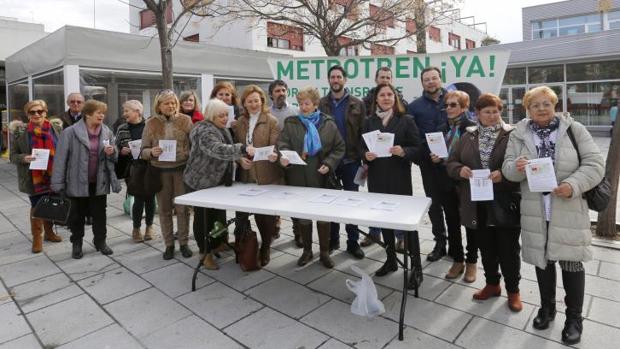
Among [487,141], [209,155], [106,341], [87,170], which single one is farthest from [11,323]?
[487,141]

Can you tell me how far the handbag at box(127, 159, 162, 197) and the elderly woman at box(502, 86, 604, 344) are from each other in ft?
10.8

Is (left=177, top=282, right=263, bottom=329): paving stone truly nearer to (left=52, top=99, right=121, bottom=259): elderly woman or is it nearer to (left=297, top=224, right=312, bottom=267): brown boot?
(left=297, top=224, right=312, bottom=267): brown boot

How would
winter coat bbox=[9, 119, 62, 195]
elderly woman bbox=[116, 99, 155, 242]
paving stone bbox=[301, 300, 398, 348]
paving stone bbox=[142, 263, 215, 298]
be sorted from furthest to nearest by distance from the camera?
elderly woman bbox=[116, 99, 155, 242] < winter coat bbox=[9, 119, 62, 195] < paving stone bbox=[142, 263, 215, 298] < paving stone bbox=[301, 300, 398, 348]

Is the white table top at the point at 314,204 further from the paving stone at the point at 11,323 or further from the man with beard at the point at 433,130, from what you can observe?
the paving stone at the point at 11,323

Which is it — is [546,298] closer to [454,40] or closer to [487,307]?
[487,307]

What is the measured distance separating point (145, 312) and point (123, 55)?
8.10 meters

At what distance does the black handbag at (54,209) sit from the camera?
436 cm

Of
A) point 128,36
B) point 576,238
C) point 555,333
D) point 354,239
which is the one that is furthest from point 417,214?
point 128,36

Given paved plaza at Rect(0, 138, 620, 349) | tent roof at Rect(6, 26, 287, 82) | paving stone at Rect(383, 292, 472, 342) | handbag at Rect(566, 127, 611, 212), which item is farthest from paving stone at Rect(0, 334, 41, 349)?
tent roof at Rect(6, 26, 287, 82)

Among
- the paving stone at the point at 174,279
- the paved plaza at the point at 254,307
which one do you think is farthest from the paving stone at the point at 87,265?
the paving stone at the point at 174,279

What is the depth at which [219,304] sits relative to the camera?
335cm

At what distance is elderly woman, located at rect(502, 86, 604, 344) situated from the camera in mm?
2576

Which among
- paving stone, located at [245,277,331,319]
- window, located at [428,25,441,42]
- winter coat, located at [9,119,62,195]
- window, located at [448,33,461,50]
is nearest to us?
paving stone, located at [245,277,331,319]

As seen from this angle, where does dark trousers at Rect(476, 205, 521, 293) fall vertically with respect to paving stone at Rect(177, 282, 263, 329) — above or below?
above
